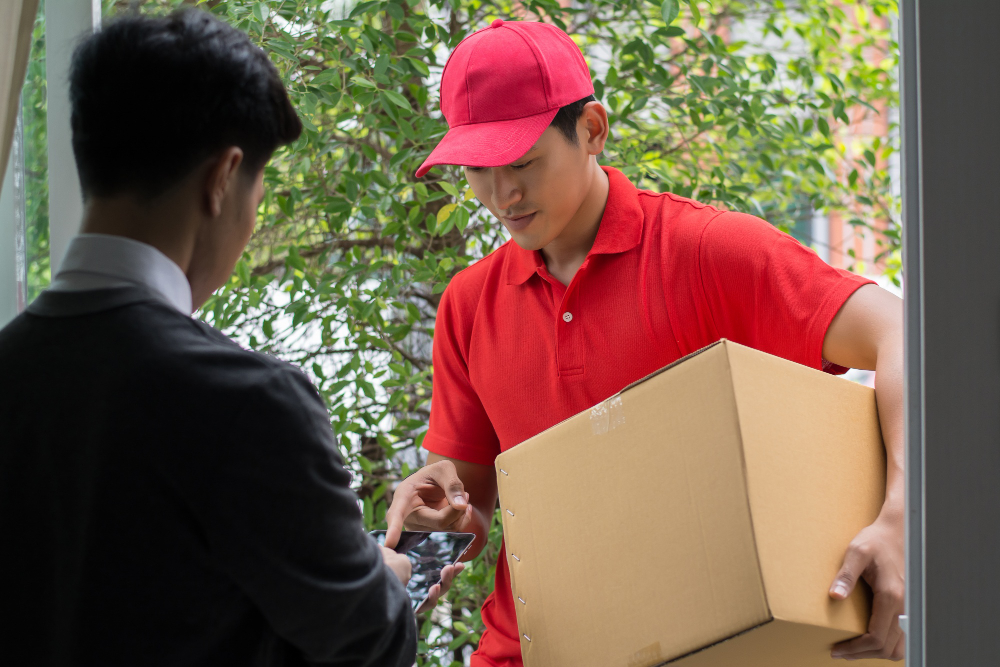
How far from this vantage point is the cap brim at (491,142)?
4.00 feet

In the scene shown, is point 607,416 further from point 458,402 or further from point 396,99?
point 396,99

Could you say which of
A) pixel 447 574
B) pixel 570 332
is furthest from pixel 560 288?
pixel 447 574

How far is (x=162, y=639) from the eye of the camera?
0.69 m

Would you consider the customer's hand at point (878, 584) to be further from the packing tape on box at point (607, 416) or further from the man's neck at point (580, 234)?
the man's neck at point (580, 234)

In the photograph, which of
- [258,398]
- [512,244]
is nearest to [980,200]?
[258,398]

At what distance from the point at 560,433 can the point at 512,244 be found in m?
0.56

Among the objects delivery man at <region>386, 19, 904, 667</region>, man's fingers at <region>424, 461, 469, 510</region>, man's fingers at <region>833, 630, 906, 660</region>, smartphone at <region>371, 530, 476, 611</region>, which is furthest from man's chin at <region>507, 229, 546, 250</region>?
man's fingers at <region>833, 630, 906, 660</region>

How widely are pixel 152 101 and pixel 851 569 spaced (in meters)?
0.78

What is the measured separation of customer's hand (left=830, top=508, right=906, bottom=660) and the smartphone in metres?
0.43

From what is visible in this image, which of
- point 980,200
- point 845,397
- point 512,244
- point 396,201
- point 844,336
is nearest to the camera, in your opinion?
point 980,200

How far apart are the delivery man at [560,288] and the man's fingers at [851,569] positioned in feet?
1.12

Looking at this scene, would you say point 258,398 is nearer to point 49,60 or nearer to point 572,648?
point 572,648

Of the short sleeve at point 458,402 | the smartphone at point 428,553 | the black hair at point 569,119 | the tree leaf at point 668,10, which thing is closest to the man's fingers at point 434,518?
the short sleeve at point 458,402

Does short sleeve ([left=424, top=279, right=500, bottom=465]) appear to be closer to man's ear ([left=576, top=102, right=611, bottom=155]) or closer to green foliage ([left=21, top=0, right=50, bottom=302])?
man's ear ([left=576, top=102, right=611, bottom=155])
